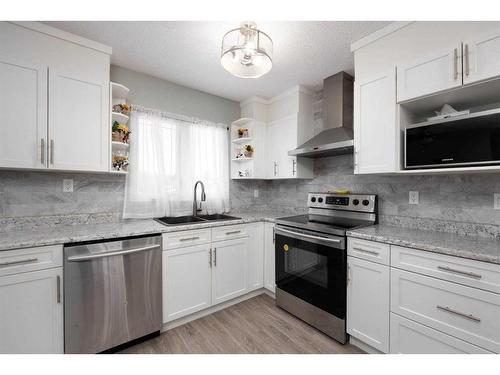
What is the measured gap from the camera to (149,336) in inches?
74.1

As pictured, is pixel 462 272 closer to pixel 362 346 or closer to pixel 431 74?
pixel 362 346

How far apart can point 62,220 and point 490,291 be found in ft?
9.93

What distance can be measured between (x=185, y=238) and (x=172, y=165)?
94 cm

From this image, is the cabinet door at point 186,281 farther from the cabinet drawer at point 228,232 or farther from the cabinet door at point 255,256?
the cabinet door at point 255,256

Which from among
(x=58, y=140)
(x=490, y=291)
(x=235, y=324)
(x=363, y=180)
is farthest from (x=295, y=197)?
(x=58, y=140)

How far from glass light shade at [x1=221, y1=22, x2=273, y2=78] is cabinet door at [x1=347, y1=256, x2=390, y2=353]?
1.58 metres

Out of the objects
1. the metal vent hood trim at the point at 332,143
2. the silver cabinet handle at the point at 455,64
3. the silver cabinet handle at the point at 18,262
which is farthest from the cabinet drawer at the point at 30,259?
the silver cabinet handle at the point at 455,64

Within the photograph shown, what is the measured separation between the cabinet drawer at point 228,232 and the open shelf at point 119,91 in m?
1.57

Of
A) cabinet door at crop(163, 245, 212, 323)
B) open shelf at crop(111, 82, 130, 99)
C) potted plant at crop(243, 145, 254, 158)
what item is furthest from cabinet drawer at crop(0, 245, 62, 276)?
potted plant at crop(243, 145, 254, 158)

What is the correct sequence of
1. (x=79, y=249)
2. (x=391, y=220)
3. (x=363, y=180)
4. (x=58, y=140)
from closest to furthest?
(x=79, y=249)
(x=58, y=140)
(x=391, y=220)
(x=363, y=180)

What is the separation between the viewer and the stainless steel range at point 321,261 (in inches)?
71.3

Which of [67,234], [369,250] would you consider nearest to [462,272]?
[369,250]

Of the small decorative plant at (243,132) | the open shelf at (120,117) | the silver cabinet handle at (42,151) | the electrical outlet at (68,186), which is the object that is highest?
the small decorative plant at (243,132)

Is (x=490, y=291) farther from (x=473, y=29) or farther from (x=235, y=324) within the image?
(x=235, y=324)
